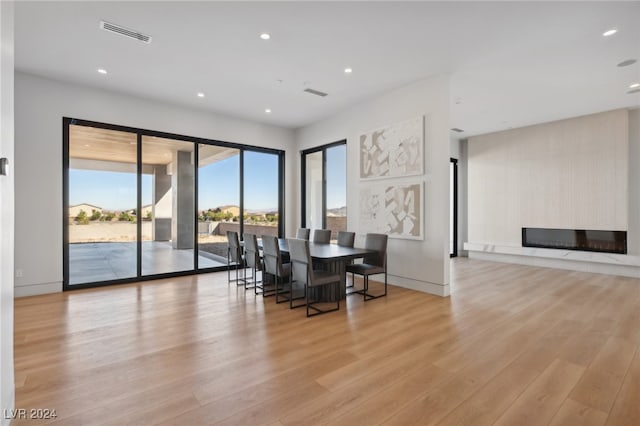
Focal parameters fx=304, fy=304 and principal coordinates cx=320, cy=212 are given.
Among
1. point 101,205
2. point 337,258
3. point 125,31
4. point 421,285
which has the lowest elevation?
point 421,285

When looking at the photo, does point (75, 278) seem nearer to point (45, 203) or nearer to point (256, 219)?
point (45, 203)

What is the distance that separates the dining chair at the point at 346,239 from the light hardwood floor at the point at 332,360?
1.19m

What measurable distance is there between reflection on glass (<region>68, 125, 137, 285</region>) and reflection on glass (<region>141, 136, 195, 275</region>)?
0.75 ft

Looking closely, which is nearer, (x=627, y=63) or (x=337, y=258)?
(x=337, y=258)

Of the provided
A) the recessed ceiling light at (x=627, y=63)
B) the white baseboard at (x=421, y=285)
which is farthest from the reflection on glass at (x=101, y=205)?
the recessed ceiling light at (x=627, y=63)

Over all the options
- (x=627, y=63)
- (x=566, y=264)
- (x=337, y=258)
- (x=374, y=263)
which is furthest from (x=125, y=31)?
(x=566, y=264)

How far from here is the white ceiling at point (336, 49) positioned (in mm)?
3277

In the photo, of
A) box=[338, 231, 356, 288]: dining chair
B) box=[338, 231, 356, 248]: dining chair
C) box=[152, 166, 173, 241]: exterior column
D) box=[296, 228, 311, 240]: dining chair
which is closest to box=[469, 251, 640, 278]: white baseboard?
box=[338, 231, 356, 288]: dining chair

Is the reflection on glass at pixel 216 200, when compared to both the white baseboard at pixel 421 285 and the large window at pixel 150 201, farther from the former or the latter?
the white baseboard at pixel 421 285

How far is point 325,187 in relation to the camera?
735 cm

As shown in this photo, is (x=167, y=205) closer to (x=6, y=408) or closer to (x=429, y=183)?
(x=6, y=408)

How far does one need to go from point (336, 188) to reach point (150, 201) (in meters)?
3.91

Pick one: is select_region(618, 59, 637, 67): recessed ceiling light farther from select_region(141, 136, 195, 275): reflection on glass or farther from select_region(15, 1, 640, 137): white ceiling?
select_region(141, 136, 195, 275): reflection on glass

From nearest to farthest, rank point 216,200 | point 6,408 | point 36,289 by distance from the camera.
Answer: point 6,408 → point 36,289 → point 216,200
